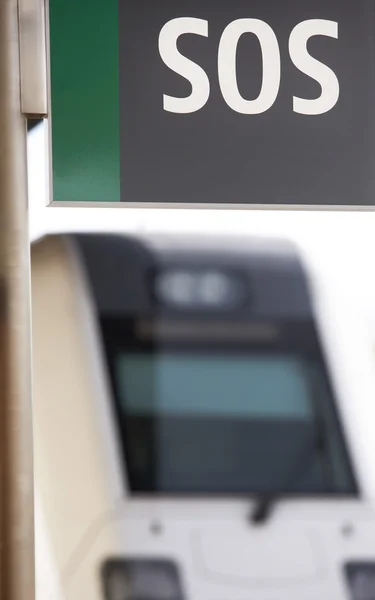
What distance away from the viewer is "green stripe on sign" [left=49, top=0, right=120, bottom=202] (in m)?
1.54

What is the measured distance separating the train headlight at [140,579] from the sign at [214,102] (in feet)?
2.51

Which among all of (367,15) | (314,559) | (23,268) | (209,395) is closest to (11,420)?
(23,268)

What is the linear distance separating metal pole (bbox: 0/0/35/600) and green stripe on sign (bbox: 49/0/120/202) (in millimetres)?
81

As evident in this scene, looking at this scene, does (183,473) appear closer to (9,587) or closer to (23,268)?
(9,587)

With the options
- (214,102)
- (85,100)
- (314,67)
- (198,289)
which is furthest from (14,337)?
(314,67)

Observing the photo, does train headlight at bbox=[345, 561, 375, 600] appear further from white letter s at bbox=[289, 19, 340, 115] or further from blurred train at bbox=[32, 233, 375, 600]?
white letter s at bbox=[289, 19, 340, 115]

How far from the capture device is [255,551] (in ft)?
5.02

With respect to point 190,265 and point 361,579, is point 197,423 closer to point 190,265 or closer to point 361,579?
point 190,265

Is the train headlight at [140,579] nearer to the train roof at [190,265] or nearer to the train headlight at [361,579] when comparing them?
the train headlight at [361,579]

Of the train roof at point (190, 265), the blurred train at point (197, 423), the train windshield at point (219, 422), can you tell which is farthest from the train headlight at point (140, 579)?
the train roof at point (190, 265)

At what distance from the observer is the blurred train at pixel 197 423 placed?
4.96ft

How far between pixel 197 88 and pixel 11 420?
2.67 ft

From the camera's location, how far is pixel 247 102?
158 cm

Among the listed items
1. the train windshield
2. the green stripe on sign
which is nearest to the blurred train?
the train windshield
